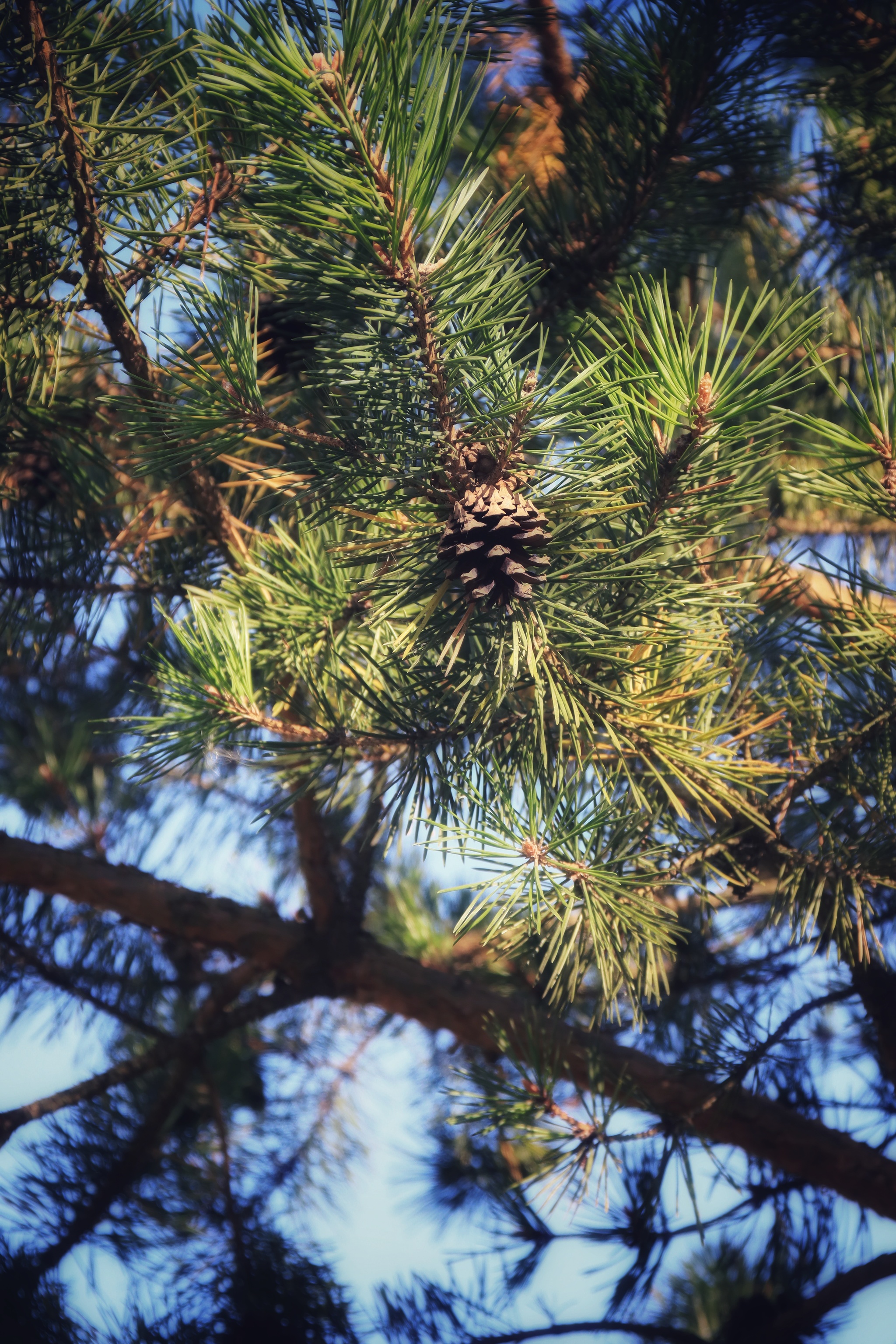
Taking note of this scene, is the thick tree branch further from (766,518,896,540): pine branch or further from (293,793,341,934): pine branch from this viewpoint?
(766,518,896,540): pine branch

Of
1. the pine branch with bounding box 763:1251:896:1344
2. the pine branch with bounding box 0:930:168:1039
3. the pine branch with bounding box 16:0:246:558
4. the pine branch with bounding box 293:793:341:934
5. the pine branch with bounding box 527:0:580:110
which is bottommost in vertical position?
the pine branch with bounding box 763:1251:896:1344

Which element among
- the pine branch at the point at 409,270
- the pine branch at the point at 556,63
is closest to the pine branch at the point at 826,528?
the pine branch at the point at 556,63

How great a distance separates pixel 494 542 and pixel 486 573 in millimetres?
22

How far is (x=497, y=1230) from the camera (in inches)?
40.9

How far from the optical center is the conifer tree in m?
0.59

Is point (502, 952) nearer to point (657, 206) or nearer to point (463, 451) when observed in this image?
point (463, 451)

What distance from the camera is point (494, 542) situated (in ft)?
1.91

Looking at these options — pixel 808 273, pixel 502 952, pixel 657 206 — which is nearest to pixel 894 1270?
pixel 502 952

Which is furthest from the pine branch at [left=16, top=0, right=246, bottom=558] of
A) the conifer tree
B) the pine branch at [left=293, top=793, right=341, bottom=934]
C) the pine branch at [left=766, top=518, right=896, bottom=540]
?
the pine branch at [left=766, top=518, right=896, bottom=540]

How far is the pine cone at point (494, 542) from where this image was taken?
1.86 feet

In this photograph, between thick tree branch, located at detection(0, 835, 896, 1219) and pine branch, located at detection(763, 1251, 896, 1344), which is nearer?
pine branch, located at detection(763, 1251, 896, 1344)

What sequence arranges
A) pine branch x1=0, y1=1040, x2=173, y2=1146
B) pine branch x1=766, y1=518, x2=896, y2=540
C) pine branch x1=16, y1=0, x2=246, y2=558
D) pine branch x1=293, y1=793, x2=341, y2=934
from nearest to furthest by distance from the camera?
pine branch x1=16, y1=0, x2=246, y2=558 < pine branch x1=0, y1=1040, x2=173, y2=1146 < pine branch x1=293, y1=793, x2=341, y2=934 < pine branch x1=766, y1=518, x2=896, y2=540

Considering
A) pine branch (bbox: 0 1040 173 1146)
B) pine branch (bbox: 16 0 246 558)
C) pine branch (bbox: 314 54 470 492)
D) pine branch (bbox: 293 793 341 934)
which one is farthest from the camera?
pine branch (bbox: 293 793 341 934)

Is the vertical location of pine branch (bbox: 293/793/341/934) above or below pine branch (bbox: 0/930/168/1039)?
above
